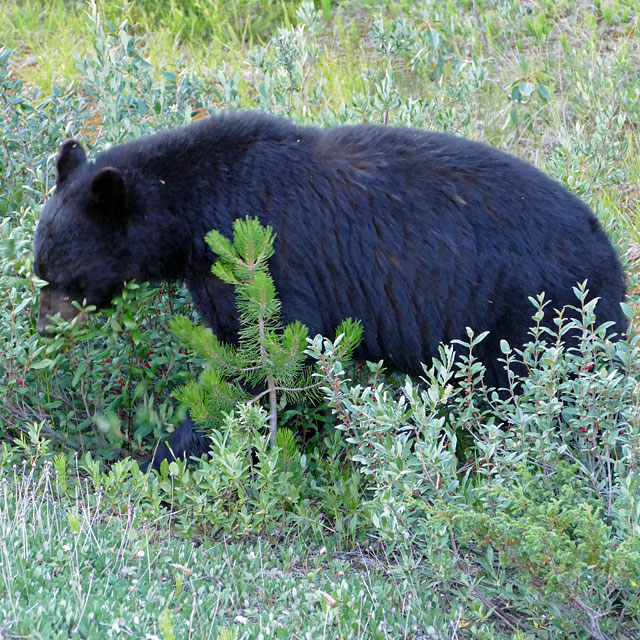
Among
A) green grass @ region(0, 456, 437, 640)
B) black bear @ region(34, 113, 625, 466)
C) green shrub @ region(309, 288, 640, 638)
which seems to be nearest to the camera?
green grass @ region(0, 456, 437, 640)

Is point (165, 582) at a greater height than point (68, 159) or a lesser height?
lesser

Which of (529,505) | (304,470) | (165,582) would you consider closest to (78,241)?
(304,470)

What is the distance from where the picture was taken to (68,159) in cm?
391

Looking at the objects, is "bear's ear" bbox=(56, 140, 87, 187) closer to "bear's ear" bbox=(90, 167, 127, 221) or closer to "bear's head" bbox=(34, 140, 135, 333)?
"bear's head" bbox=(34, 140, 135, 333)

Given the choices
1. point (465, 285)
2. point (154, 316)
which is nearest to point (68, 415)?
point (154, 316)

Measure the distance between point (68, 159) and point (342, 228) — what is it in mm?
1245

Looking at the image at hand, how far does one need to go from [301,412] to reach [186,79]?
2322 mm

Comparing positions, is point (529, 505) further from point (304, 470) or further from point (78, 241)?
point (78, 241)

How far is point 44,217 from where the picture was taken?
3.85m

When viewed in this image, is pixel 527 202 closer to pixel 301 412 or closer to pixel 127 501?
pixel 301 412

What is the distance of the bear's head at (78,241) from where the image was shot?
3.77 metres

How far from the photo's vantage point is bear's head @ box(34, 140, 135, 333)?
377 centimetres

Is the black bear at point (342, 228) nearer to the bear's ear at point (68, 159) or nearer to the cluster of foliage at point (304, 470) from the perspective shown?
the bear's ear at point (68, 159)

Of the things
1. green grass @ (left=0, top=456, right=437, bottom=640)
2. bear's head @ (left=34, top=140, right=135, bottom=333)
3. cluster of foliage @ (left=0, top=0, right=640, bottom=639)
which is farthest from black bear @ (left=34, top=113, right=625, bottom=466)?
green grass @ (left=0, top=456, right=437, bottom=640)
